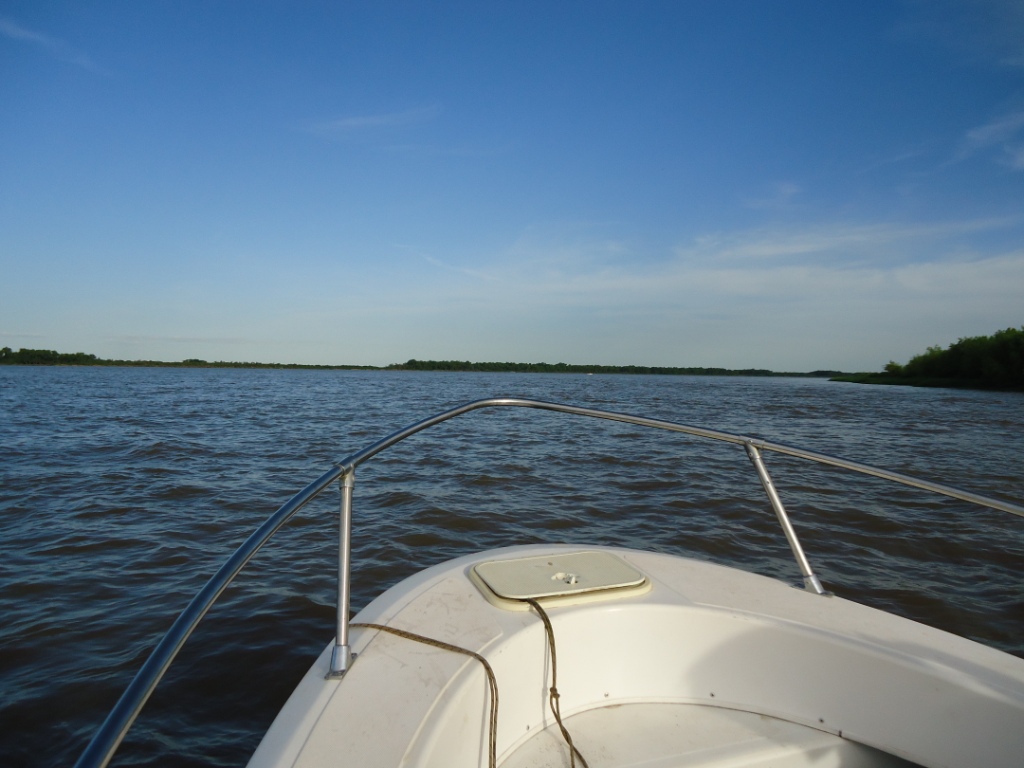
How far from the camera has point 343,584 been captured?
1451 mm

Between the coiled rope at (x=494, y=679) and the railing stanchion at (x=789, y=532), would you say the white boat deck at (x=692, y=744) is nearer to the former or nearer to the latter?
the coiled rope at (x=494, y=679)

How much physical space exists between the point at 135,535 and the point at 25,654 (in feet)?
6.90

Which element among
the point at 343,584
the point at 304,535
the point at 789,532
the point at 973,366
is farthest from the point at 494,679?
the point at 973,366

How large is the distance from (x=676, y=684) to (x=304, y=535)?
4.18 meters

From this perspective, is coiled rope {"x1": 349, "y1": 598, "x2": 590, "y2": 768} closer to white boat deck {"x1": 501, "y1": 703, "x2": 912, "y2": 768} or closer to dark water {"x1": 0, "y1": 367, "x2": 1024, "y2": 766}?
white boat deck {"x1": 501, "y1": 703, "x2": 912, "y2": 768}

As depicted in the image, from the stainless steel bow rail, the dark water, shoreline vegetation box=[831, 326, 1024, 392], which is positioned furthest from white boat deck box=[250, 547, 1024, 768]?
shoreline vegetation box=[831, 326, 1024, 392]

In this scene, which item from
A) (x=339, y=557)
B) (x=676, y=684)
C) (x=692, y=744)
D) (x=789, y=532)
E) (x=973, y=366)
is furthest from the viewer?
(x=973, y=366)

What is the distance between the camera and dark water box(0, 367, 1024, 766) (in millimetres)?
2947

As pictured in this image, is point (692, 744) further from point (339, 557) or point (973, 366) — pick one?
point (973, 366)

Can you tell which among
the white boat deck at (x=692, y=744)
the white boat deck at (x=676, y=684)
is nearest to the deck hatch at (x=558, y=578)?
the white boat deck at (x=676, y=684)

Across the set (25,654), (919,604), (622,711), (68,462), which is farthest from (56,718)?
(68,462)

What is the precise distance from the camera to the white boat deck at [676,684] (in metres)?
1.32

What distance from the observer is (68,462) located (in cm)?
853

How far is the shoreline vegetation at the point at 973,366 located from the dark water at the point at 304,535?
3909 cm
